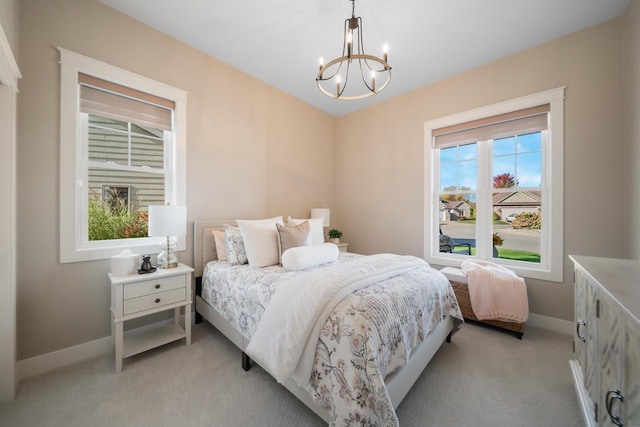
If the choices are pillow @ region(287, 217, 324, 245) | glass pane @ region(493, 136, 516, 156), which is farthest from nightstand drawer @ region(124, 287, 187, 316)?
glass pane @ region(493, 136, 516, 156)

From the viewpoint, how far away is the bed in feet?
3.62

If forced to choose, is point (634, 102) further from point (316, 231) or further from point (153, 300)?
point (153, 300)

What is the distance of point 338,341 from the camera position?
121 cm

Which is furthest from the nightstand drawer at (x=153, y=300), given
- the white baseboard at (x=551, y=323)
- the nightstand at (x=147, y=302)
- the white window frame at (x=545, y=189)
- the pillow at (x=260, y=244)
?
the white baseboard at (x=551, y=323)

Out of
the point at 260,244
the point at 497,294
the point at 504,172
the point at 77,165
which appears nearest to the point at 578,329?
the point at 497,294

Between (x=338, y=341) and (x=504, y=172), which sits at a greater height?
(x=504, y=172)

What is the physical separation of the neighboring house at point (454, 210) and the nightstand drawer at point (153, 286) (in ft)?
10.6

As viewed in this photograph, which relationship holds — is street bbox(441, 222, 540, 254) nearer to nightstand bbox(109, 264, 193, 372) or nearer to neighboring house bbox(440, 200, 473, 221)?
neighboring house bbox(440, 200, 473, 221)

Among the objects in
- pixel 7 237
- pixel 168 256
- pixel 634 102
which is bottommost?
pixel 168 256

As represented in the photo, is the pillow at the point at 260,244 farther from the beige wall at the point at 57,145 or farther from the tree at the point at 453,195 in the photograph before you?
the tree at the point at 453,195

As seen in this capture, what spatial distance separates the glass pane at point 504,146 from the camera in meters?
2.82

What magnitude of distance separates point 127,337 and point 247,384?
1259 mm

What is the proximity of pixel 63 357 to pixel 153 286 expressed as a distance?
0.85 metres

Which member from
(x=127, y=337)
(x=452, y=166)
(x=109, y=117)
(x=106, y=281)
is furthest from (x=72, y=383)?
(x=452, y=166)
